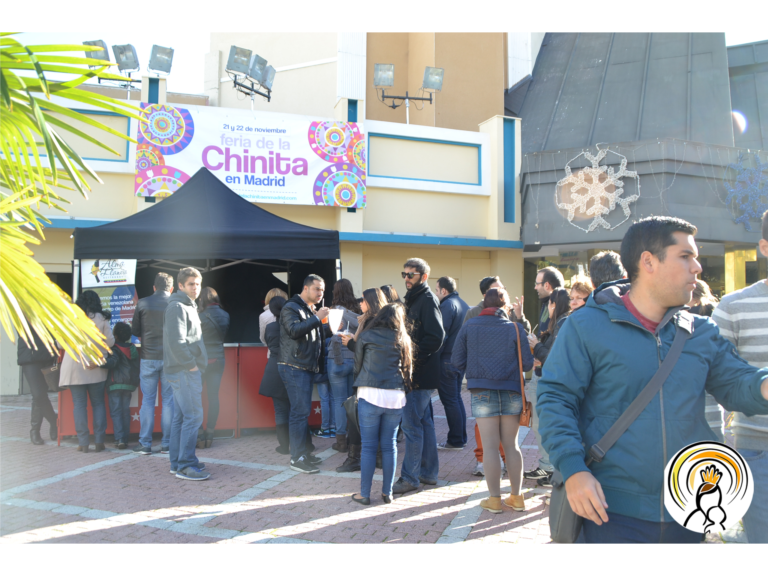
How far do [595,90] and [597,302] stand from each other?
16.3 meters

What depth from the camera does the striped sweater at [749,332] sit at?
2615 millimetres

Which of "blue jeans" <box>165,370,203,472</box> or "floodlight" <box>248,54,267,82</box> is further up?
"floodlight" <box>248,54,267,82</box>

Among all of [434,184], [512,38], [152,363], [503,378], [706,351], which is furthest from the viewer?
[512,38]

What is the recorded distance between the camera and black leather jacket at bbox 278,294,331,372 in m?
5.56

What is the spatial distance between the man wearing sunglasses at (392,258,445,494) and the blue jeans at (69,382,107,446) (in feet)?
12.1

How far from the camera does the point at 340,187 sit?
1234cm

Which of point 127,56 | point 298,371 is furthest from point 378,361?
point 127,56

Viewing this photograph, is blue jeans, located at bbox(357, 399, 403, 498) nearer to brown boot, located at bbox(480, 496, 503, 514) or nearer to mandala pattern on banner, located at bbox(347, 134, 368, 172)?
brown boot, located at bbox(480, 496, 503, 514)

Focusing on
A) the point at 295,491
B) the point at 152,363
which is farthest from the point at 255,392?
the point at 295,491

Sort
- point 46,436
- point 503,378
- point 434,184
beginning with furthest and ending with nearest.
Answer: point 434,184
point 46,436
point 503,378

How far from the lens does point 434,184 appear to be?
1345cm

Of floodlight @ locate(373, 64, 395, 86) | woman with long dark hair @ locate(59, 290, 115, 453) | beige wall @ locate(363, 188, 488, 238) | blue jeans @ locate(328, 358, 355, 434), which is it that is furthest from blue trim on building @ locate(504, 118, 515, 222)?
woman with long dark hair @ locate(59, 290, 115, 453)

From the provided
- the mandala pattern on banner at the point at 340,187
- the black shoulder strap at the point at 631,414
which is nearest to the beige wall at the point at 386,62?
the mandala pattern on banner at the point at 340,187

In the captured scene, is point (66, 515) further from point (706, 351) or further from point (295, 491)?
point (706, 351)
